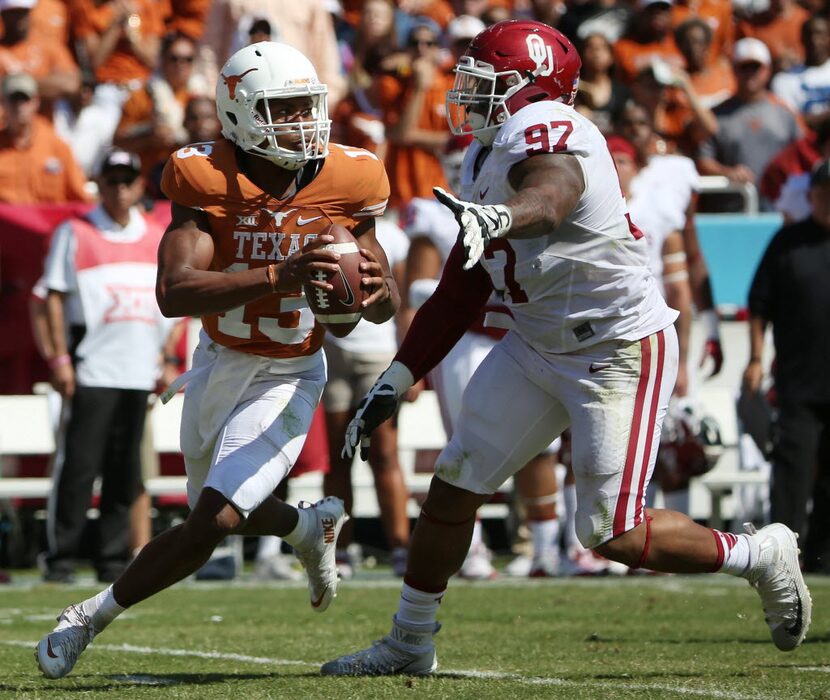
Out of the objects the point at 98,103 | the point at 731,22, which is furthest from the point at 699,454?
the point at 731,22

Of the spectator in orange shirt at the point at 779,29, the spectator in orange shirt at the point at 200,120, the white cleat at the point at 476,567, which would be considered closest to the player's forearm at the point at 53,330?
the spectator in orange shirt at the point at 200,120

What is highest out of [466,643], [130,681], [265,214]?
[265,214]

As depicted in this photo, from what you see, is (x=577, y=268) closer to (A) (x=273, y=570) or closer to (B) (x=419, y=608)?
(B) (x=419, y=608)

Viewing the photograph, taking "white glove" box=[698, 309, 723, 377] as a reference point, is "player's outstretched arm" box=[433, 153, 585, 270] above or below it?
above

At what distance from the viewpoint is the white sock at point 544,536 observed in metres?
7.82

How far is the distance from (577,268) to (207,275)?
102 centimetres

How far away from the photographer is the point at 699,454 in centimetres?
761

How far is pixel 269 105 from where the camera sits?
471 cm

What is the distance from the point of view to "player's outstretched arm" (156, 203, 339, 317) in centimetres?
432

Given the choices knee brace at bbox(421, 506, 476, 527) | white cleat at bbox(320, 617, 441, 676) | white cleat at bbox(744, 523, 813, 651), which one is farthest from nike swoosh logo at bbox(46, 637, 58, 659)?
white cleat at bbox(744, 523, 813, 651)

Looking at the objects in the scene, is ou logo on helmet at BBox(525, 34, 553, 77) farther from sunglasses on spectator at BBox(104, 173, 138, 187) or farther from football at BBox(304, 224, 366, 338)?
sunglasses on spectator at BBox(104, 173, 138, 187)

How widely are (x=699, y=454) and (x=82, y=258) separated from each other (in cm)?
313

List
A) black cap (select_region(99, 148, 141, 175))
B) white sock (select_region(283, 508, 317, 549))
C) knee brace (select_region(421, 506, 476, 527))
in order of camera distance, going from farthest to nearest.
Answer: black cap (select_region(99, 148, 141, 175)), white sock (select_region(283, 508, 317, 549)), knee brace (select_region(421, 506, 476, 527))

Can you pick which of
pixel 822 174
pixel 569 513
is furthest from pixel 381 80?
pixel 822 174
